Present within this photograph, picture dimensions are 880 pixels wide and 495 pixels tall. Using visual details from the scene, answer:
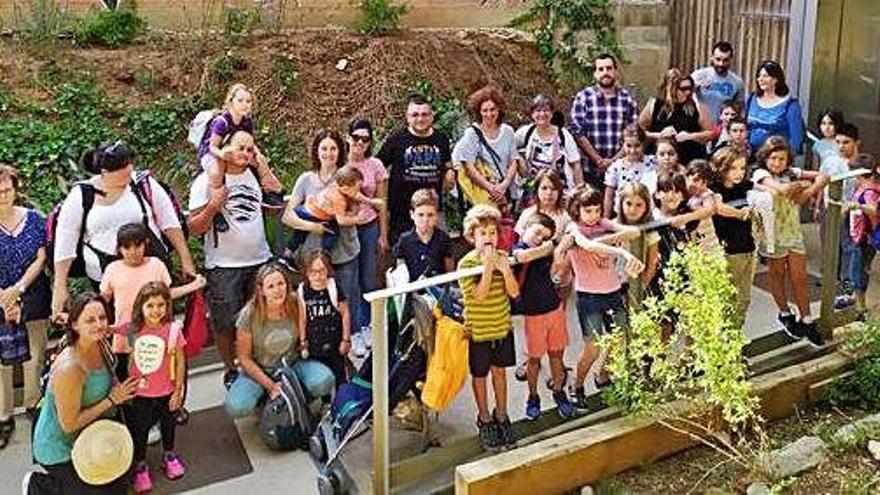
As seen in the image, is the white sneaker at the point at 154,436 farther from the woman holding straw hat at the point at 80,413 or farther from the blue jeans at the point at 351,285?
the blue jeans at the point at 351,285

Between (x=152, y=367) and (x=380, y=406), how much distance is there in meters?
1.05

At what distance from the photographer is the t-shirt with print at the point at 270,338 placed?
486cm

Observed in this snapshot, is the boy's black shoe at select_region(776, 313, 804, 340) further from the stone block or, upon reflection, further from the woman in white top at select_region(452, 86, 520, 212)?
the woman in white top at select_region(452, 86, 520, 212)

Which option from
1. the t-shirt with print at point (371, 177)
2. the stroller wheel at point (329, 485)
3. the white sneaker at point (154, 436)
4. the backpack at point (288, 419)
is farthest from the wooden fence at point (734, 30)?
the white sneaker at point (154, 436)

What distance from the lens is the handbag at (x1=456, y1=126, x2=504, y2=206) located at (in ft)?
19.5

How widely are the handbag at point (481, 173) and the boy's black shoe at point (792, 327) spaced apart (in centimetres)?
174

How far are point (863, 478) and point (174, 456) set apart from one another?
313cm

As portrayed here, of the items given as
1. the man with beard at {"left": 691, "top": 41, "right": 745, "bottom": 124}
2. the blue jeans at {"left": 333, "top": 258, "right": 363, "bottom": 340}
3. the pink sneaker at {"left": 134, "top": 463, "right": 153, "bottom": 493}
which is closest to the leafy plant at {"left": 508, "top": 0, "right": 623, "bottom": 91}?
the man with beard at {"left": 691, "top": 41, "right": 745, "bottom": 124}

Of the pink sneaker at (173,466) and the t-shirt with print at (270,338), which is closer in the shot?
the pink sneaker at (173,466)

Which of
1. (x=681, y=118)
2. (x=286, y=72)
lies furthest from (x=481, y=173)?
(x=286, y=72)

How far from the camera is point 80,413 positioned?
4.12 meters

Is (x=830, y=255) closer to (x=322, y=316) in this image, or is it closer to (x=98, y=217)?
(x=322, y=316)

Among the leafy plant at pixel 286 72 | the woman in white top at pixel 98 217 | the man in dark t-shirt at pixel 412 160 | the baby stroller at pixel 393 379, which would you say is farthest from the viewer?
the leafy plant at pixel 286 72

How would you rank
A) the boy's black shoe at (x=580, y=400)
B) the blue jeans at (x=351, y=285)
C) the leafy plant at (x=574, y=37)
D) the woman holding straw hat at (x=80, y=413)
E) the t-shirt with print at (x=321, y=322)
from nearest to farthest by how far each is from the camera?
the woman holding straw hat at (x=80, y=413) < the boy's black shoe at (x=580, y=400) < the t-shirt with print at (x=321, y=322) < the blue jeans at (x=351, y=285) < the leafy plant at (x=574, y=37)
